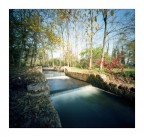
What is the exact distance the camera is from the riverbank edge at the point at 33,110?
2.62 meters

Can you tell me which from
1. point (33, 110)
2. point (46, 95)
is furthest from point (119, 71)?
point (33, 110)

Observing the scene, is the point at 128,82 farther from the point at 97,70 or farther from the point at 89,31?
the point at 89,31

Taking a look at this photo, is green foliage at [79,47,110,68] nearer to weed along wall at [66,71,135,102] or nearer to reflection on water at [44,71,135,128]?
weed along wall at [66,71,135,102]

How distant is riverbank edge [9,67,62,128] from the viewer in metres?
2.62

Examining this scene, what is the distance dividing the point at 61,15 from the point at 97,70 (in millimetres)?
1221

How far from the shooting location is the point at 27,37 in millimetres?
3049

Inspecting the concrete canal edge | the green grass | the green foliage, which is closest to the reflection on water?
the concrete canal edge

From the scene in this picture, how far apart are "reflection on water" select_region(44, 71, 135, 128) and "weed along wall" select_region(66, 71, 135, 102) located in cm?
10

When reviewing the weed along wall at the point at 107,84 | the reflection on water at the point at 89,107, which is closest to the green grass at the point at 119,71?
the weed along wall at the point at 107,84
